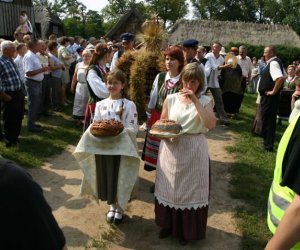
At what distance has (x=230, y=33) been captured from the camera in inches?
1299

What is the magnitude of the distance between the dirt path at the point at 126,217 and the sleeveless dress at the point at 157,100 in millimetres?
418

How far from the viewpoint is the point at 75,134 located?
8.16m

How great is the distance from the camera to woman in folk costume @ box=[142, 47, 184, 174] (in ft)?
14.8

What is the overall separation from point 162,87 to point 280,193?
3.19 metres

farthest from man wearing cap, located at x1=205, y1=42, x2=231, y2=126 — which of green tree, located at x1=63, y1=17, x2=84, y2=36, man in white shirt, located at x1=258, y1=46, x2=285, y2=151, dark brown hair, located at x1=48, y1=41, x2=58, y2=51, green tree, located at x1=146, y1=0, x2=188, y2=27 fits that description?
green tree, located at x1=63, y1=17, x2=84, y2=36

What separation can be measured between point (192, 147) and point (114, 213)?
135 centimetres

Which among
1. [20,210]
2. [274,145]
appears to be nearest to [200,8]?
[274,145]

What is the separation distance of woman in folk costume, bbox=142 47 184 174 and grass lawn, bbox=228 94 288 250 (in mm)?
1329

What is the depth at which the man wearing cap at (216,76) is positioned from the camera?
29.4 feet

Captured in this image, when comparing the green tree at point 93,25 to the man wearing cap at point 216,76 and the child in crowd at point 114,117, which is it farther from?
the child in crowd at point 114,117

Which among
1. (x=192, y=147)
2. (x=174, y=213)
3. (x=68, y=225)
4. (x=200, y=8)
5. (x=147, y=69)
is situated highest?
(x=200, y=8)

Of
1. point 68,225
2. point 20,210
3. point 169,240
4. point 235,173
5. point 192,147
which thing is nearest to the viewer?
point 20,210

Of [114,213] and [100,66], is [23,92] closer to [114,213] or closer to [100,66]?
[100,66]

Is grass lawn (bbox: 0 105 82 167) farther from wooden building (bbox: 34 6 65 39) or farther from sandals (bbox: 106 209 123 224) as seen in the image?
wooden building (bbox: 34 6 65 39)
